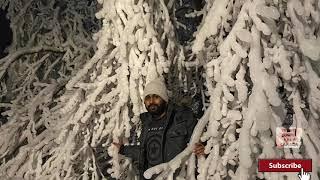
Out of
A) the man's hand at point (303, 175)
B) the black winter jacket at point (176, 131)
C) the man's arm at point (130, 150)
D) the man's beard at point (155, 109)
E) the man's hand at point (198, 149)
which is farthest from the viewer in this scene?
the man's arm at point (130, 150)

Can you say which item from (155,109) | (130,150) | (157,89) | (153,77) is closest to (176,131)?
(155,109)

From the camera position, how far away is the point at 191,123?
4.88m

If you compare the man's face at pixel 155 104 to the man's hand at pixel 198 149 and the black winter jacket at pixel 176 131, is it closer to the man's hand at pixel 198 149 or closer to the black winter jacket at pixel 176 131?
the black winter jacket at pixel 176 131

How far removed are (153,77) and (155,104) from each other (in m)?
0.70

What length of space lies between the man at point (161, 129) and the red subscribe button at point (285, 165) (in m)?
1.03

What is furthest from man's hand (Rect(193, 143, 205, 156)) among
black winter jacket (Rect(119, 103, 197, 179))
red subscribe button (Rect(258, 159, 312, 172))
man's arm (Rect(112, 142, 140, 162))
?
man's arm (Rect(112, 142, 140, 162))

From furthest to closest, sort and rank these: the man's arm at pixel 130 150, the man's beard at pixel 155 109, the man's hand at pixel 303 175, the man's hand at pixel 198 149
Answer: the man's arm at pixel 130 150 → the man's beard at pixel 155 109 → the man's hand at pixel 198 149 → the man's hand at pixel 303 175

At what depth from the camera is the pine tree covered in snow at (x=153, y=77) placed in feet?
13.2

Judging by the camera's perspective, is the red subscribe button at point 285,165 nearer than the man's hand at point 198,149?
Yes

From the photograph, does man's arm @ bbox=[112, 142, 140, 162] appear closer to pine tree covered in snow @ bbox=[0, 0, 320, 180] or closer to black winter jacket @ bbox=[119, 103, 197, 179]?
pine tree covered in snow @ bbox=[0, 0, 320, 180]

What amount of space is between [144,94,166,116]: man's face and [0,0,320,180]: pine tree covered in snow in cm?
61

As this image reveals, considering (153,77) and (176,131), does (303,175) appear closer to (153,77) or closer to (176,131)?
(176,131)

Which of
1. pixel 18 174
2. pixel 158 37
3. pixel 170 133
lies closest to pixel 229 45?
pixel 170 133

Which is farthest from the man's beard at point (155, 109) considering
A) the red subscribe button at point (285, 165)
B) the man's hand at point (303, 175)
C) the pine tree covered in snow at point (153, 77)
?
the man's hand at point (303, 175)
